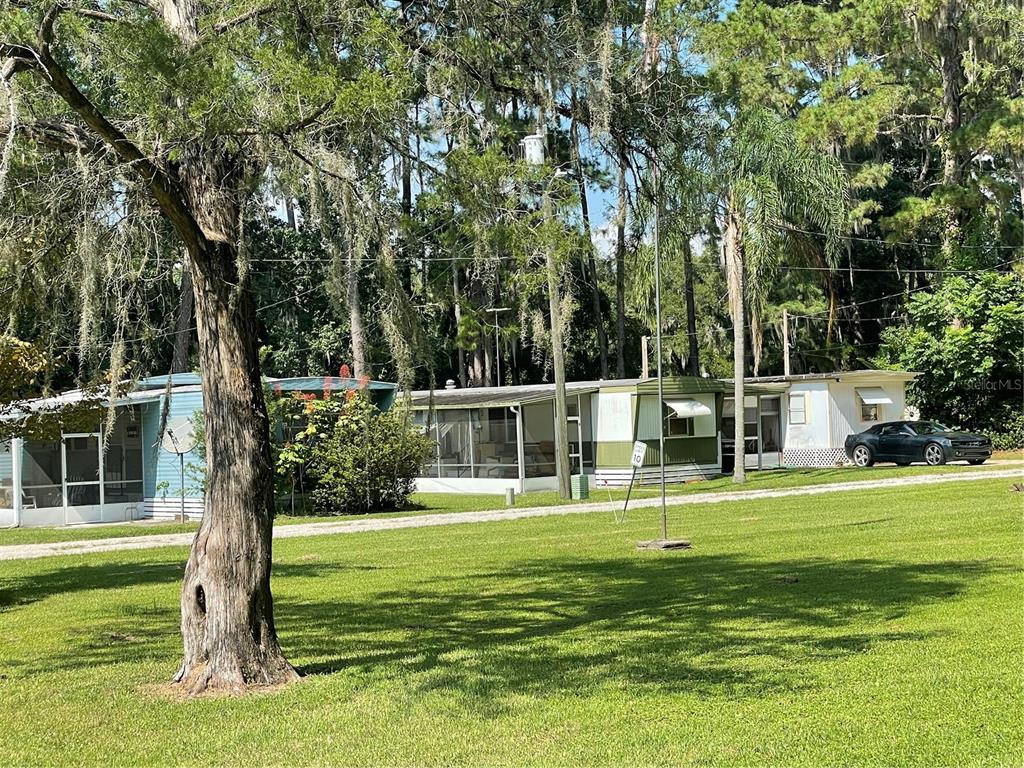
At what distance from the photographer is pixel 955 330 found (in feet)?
122

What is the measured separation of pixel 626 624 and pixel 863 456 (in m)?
25.9

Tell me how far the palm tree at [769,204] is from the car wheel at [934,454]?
6.21 meters

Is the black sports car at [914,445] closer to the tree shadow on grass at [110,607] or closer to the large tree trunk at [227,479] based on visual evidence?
the tree shadow on grass at [110,607]

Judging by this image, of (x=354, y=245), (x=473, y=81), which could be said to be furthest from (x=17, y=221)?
(x=473, y=81)

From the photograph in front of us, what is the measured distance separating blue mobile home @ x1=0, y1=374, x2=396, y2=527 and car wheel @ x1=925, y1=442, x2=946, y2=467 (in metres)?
16.4

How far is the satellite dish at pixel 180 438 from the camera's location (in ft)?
80.3

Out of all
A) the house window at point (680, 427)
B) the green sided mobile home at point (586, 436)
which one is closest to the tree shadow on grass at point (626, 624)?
the green sided mobile home at point (586, 436)

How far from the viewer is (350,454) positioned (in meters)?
25.4

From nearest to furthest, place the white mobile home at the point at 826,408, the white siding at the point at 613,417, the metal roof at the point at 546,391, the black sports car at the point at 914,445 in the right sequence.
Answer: the metal roof at the point at 546,391 → the white siding at the point at 613,417 → the black sports car at the point at 914,445 → the white mobile home at the point at 826,408

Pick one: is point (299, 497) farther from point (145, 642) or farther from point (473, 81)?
point (473, 81)

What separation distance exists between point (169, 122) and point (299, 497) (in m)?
21.2

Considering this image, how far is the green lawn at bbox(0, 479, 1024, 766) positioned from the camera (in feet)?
20.1

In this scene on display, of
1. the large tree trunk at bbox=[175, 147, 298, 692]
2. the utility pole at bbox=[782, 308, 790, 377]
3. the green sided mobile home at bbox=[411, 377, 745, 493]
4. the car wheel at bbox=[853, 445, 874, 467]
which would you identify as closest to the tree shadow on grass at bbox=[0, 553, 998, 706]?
the large tree trunk at bbox=[175, 147, 298, 692]

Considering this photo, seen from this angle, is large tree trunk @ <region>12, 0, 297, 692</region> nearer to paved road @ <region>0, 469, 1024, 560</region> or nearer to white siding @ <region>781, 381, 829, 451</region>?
paved road @ <region>0, 469, 1024, 560</region>
